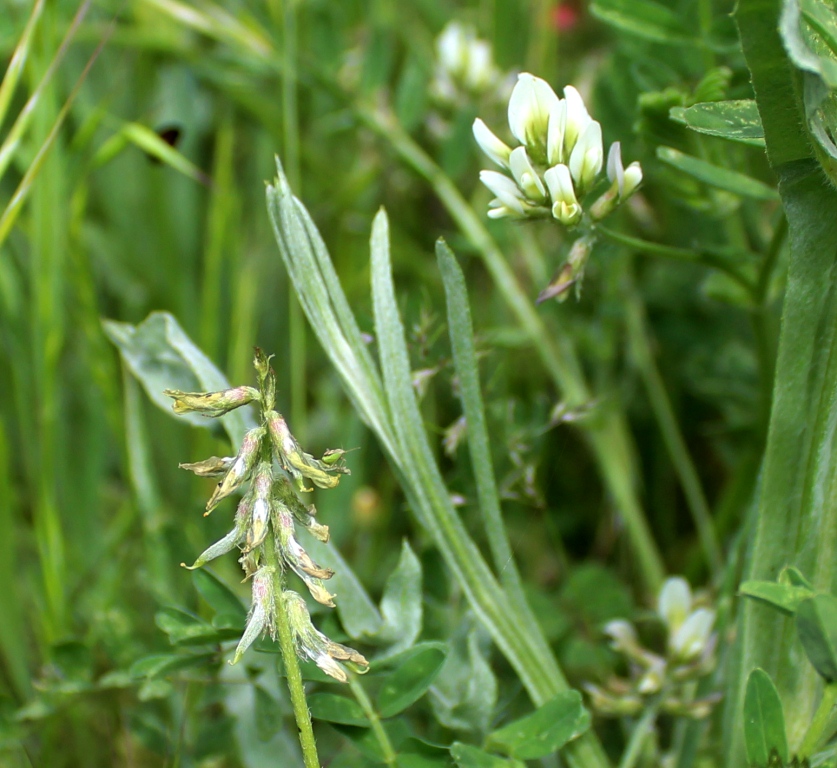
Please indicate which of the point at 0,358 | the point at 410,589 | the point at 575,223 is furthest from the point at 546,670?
the point at 0,358

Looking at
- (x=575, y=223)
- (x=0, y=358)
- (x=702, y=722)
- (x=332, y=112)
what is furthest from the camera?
(x=332, y=112)

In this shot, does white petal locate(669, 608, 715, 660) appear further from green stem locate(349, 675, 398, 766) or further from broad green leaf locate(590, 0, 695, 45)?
broad green leaf locate(590, 0, 695, 45)

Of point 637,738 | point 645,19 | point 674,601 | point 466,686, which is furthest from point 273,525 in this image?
point 645,19

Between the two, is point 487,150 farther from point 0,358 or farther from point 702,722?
point 0,358

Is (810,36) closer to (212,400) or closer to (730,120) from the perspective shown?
(730,120)

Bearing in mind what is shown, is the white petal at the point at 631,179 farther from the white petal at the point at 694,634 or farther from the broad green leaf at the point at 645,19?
the white petal at the point at 694,634

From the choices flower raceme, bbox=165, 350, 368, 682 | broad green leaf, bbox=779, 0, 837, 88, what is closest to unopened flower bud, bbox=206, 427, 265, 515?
flower raceme, bbox=165, 350, 368, 682

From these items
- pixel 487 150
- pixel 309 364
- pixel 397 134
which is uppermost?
pixel 397 134
